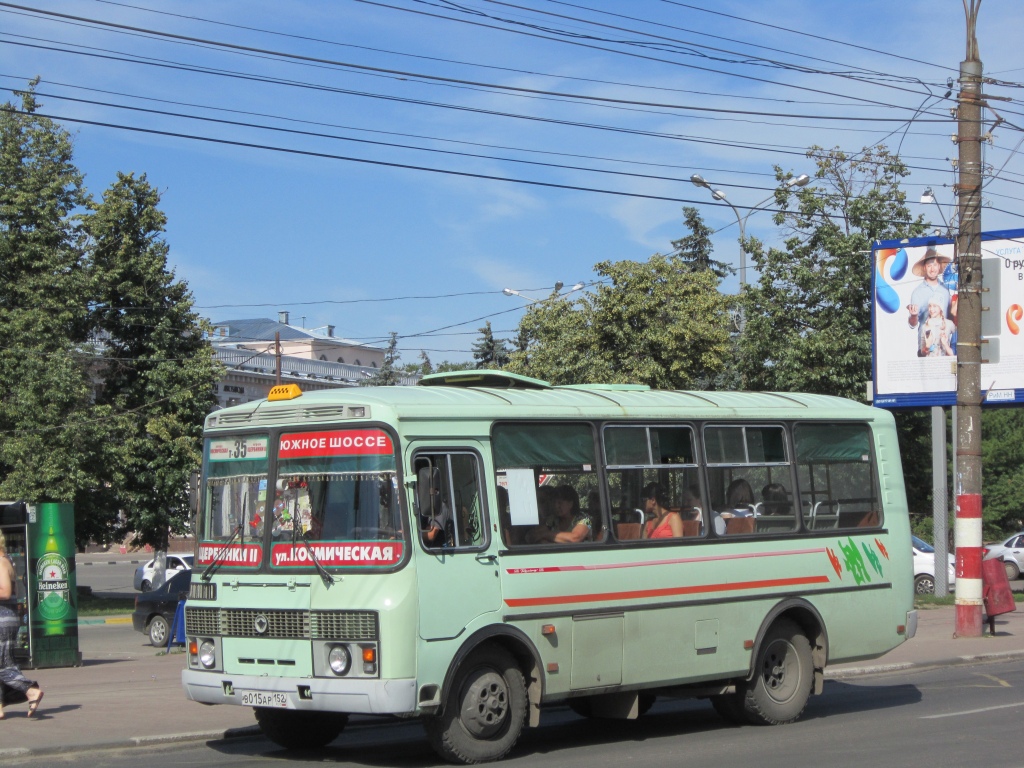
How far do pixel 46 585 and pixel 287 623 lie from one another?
9.87 meters

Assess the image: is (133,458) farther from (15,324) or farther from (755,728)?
(755,728)

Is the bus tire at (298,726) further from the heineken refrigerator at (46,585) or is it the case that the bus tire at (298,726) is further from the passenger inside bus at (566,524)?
the heineken refrigerator at (46,585)

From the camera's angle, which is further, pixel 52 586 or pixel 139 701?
pixel 52 586

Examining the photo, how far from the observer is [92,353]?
35625 millimetres

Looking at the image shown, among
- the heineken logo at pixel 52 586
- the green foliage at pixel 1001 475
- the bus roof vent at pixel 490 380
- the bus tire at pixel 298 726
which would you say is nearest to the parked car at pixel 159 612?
the heineken logo at pixel 52 586

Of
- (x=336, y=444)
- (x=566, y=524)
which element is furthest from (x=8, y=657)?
(x=566, y=524)

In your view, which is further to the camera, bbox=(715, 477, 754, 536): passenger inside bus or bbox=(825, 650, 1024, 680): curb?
bbox=(825, 650, 1024, 680): curb

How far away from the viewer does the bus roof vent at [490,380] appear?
11.3 meters

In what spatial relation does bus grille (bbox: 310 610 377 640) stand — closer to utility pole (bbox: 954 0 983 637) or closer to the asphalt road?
the asphalt road

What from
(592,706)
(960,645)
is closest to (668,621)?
(592,706)

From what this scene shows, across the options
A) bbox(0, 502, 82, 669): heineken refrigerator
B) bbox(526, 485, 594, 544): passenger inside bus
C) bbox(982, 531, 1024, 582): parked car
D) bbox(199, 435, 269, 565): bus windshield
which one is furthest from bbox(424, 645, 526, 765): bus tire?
bbox(982, 531, 1024, 582): parked car

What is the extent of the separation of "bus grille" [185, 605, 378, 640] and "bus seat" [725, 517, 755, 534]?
381cm

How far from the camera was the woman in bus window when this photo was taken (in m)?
10.7

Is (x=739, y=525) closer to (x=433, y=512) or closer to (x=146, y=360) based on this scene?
(x=433, y=512)
